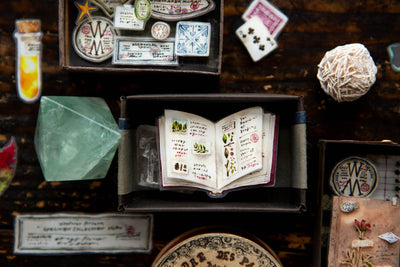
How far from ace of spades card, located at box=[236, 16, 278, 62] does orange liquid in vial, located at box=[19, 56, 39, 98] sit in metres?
0.91

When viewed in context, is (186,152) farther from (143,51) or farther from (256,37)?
(256,37)

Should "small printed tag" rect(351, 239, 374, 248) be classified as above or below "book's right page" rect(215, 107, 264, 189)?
below

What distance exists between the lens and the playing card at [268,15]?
4.98ft

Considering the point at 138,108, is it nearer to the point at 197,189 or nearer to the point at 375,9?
the point at 197,189

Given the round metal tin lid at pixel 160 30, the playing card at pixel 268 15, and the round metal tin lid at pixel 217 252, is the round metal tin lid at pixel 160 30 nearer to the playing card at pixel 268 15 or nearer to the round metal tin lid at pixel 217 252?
the playing card at pixel 268 15

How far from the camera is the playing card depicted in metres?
1.52

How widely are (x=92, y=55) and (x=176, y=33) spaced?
362 mm

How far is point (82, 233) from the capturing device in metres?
1.56

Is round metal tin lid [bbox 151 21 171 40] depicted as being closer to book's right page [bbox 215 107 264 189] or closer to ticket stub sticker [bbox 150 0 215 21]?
ticket stub sticker [bbox 150 0 215 21]

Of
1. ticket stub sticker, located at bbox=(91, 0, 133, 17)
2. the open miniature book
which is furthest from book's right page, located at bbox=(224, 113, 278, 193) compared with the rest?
ticket stub sticker, located at bbox=(91, 0, 133, 17)

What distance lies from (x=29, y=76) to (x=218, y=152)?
91cm

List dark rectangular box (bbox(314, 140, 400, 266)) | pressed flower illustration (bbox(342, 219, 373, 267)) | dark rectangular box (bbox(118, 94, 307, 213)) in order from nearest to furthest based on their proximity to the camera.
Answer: dark rectangular box (bbox(118, 94, 307, 213)), pressed flower illustration (bbox(342, 219, 373, 267)), dark rectangular box (bbox(314, 140, 400, 266))

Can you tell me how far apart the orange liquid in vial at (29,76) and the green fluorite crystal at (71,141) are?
0.47 ft

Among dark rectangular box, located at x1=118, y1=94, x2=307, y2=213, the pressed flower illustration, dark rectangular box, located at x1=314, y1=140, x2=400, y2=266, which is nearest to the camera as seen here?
dark rectangular box, located at x1=118, y1=94, x2=307, y2=213
